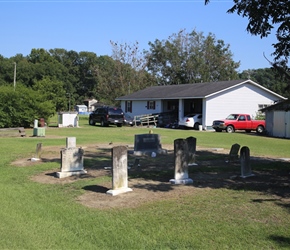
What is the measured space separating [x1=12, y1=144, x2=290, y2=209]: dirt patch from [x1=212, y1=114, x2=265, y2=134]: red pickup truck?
769 inches

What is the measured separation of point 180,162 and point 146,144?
571 centimetres

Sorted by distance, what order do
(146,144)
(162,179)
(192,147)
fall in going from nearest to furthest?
1. (162,179)
2. (192,147)
3. (146,144)

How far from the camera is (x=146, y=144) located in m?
14.6

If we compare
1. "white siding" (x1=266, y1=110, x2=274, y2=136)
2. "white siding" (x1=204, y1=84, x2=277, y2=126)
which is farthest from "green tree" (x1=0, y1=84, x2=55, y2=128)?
"white siding" (x1=266, y1=110, x2=274, y2=136)

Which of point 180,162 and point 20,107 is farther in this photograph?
point 20,107

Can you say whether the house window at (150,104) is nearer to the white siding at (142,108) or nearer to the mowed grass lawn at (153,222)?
the white siding at (142,108)

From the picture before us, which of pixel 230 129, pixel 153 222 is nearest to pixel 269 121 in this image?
pixel 230 129

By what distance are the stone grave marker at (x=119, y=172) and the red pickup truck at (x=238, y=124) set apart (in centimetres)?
2530

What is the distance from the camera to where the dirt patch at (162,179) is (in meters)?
7.54

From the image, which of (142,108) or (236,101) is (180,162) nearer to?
(236,101)

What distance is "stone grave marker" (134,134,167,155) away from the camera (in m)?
14.4

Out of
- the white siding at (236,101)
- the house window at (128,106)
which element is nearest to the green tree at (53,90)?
the house window at (128,106)

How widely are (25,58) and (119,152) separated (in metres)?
103

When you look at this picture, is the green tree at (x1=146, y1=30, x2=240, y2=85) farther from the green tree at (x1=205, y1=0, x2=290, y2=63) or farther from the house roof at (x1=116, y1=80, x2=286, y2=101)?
the green tree at (x1=205, y1=0, x2=290, y2=63)
